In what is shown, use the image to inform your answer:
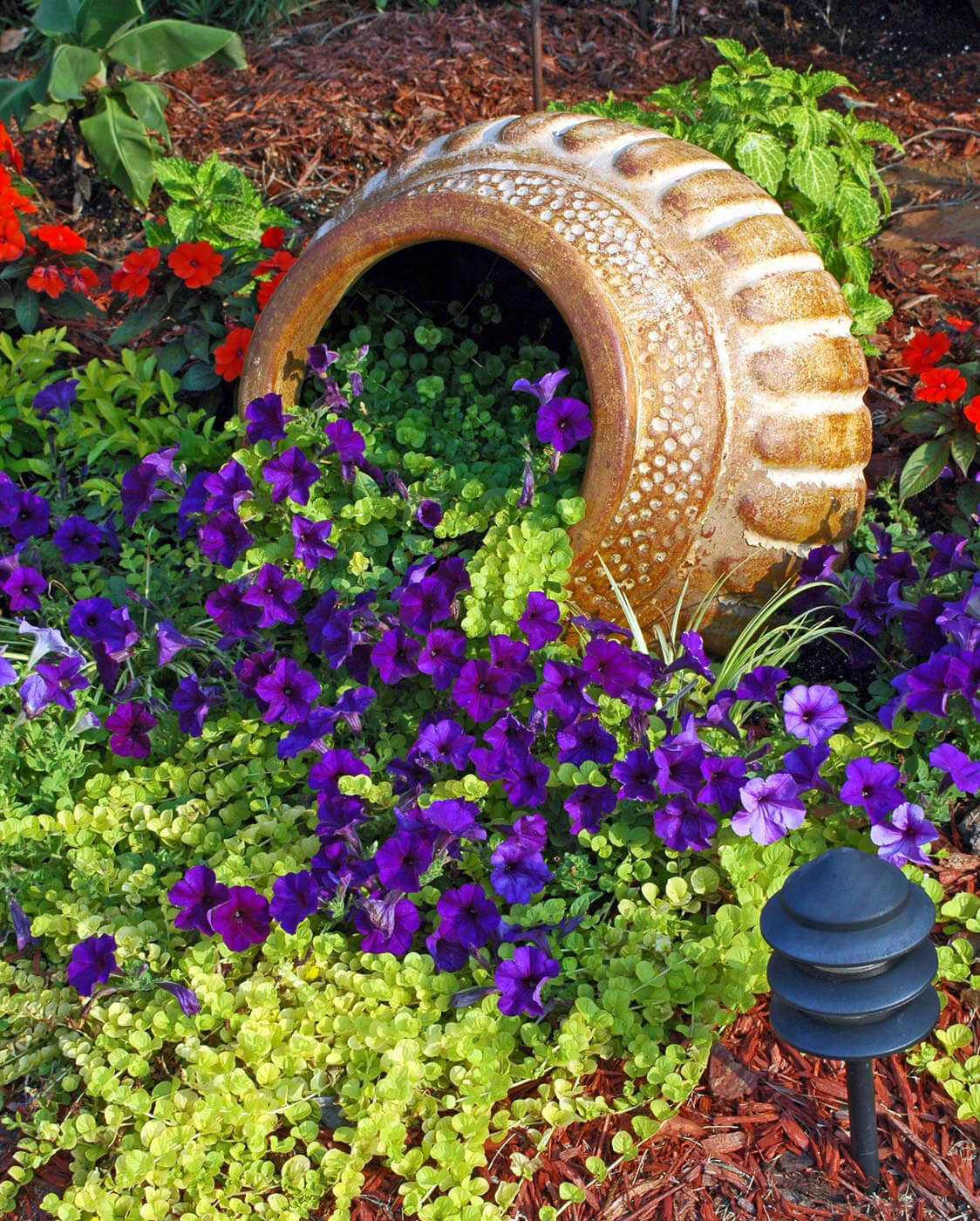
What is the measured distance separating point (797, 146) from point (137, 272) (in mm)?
1788

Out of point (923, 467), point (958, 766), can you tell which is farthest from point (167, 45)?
point (958, 766)

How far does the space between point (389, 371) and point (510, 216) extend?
64 centimetres

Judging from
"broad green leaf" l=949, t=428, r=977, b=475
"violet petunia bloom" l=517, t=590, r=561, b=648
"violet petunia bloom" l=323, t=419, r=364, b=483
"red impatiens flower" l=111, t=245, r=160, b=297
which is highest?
"red impatiens flower" l=111, t=245, r=160, b=297

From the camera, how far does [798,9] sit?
15.7 feet

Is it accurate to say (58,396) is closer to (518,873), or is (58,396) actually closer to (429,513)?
(429,513)

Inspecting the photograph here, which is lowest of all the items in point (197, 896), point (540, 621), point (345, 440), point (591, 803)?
point (197, 896)

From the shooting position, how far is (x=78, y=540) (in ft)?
9.48

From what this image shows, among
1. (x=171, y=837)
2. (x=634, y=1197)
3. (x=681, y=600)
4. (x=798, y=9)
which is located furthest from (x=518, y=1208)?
(x=798, y=9)

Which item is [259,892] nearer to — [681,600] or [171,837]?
[171,837]

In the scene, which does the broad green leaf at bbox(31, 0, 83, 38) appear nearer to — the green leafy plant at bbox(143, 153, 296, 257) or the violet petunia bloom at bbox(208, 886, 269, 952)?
the green leafy plant at bbox(143, 153, 296, 257)

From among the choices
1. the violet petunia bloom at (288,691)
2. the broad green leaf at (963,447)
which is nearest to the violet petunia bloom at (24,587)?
the violet petunia bloom at (288,691)

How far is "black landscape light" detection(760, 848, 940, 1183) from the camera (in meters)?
1.56

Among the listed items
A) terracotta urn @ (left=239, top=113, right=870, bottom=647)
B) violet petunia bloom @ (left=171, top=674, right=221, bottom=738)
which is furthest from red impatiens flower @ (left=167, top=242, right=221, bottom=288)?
violet petunia bloom @ (left=171, top=674, right=221, bottom=738)

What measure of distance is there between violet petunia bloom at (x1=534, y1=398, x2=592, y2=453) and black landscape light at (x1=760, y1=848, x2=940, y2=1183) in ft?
3.70
